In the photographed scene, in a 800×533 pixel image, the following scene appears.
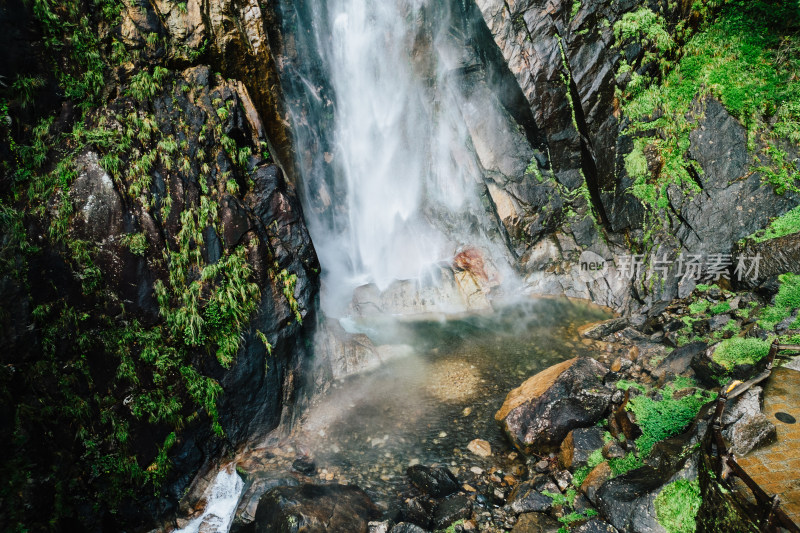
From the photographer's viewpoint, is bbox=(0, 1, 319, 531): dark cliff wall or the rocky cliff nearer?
bbox=(0, 1, 319, 531): dark cliff wall

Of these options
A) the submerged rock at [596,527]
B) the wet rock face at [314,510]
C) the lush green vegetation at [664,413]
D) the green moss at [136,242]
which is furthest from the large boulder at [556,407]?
the green moss at [136,242]

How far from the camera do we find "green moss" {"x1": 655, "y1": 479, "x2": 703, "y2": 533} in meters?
4.63

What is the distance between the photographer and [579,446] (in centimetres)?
718

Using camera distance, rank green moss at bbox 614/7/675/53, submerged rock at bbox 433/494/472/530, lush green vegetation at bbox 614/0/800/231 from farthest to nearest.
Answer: green moss at bbox 614/7/675/53
lush green vegetation at bbox 614/0/800/231
submerged rock at bbox 433/494/472/530

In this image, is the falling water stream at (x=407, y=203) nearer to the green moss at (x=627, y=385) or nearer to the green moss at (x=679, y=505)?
the green moss at (x=627, y=385)

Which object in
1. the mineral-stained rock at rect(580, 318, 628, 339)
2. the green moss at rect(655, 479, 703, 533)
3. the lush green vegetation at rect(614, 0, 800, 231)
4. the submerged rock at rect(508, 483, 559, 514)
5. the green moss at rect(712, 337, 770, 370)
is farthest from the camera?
the mineral-stained rock at rect(580, 318, 628, 339)

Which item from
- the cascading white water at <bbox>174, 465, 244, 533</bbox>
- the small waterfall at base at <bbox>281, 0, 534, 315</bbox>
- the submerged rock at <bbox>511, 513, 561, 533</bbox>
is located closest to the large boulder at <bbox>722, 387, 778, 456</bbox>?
the submerged rock at <bbox>511, 513, 561, 533</bbox>

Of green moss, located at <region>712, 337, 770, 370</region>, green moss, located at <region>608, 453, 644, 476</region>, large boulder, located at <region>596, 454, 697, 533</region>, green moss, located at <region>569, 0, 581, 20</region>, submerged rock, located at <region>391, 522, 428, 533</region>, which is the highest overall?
green moss, located at <region>569, 0, 581, 20</region>

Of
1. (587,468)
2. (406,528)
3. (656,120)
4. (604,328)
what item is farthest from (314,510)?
(656,120)

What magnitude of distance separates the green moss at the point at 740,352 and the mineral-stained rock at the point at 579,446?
281 centimetres

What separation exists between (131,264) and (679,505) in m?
10.3

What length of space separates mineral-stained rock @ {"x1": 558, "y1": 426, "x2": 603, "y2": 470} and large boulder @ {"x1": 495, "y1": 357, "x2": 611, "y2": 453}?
340 mm

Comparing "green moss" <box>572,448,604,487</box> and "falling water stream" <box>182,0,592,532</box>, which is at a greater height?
"falling water stream" <box>182,0,592,532</box>

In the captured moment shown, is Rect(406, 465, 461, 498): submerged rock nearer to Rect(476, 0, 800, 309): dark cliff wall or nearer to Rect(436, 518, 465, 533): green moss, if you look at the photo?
Rect(436, 518, 465, 533): green moss
